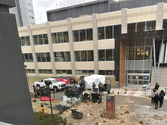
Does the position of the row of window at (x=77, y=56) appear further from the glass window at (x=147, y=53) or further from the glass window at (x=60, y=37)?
the glass window at (x=60, y=37)

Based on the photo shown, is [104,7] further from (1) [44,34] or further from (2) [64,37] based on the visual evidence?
(1) [44,34]

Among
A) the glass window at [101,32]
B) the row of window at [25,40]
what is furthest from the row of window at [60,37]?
the row of window at [25,40]

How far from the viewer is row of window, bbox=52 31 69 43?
73.9 feet

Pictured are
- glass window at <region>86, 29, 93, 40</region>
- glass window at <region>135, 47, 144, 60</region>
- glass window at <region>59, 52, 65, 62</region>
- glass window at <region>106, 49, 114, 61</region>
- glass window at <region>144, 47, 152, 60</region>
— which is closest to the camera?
glass window at <region>144, 47, 152, 60</region>

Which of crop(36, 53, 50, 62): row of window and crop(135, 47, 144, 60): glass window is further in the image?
crop(36, 53, 50, 62): row of window

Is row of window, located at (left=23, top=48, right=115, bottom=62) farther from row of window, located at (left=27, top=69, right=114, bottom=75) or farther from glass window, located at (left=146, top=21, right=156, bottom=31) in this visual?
glass window, located at (left=146, top=21, right=156, bottom=31)

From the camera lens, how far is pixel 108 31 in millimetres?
19203

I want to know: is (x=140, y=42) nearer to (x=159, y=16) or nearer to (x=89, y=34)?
(x=159, y=16)

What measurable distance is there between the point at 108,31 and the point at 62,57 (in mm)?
11592

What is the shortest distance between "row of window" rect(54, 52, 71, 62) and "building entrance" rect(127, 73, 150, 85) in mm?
13346

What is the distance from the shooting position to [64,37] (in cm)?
2264

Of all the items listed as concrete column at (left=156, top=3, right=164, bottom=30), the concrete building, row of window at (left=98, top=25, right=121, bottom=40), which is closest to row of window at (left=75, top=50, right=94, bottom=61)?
row of window at (left=98, top=25, right=121, bottom=40)

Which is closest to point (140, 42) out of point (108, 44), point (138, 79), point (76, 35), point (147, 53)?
point (147, 53)

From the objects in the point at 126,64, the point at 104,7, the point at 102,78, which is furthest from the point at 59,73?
the point at 104,7
